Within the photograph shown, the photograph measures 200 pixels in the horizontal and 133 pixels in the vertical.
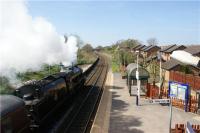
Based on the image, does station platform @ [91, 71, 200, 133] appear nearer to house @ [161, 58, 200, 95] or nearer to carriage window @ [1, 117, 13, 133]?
house @ [161, 58, 200, 95]

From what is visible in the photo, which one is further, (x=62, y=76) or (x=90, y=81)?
(x=90, y=81)

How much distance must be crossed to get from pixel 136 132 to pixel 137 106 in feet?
24.2

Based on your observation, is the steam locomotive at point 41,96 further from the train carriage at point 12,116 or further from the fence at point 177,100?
the fence at point 177,100

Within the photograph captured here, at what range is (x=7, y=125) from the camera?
511 inches

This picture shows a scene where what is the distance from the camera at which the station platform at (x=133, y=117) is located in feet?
67.3

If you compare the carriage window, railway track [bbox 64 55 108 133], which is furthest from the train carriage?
railway track [bbox 64 55 108 133]

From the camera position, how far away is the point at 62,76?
2598 cm

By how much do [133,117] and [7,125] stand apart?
12169 mm

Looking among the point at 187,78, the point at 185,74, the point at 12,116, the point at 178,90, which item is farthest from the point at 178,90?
the point at 12,116

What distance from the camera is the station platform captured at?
20516 millimetres

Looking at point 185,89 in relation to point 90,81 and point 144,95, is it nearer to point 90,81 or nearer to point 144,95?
point 144,95

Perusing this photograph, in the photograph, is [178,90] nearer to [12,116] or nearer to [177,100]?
[177,100]

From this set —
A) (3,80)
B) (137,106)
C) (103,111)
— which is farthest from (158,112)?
(3,80)

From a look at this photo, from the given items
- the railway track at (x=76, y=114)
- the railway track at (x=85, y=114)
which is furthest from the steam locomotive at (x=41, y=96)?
the railway track at (x=85, y=114)
